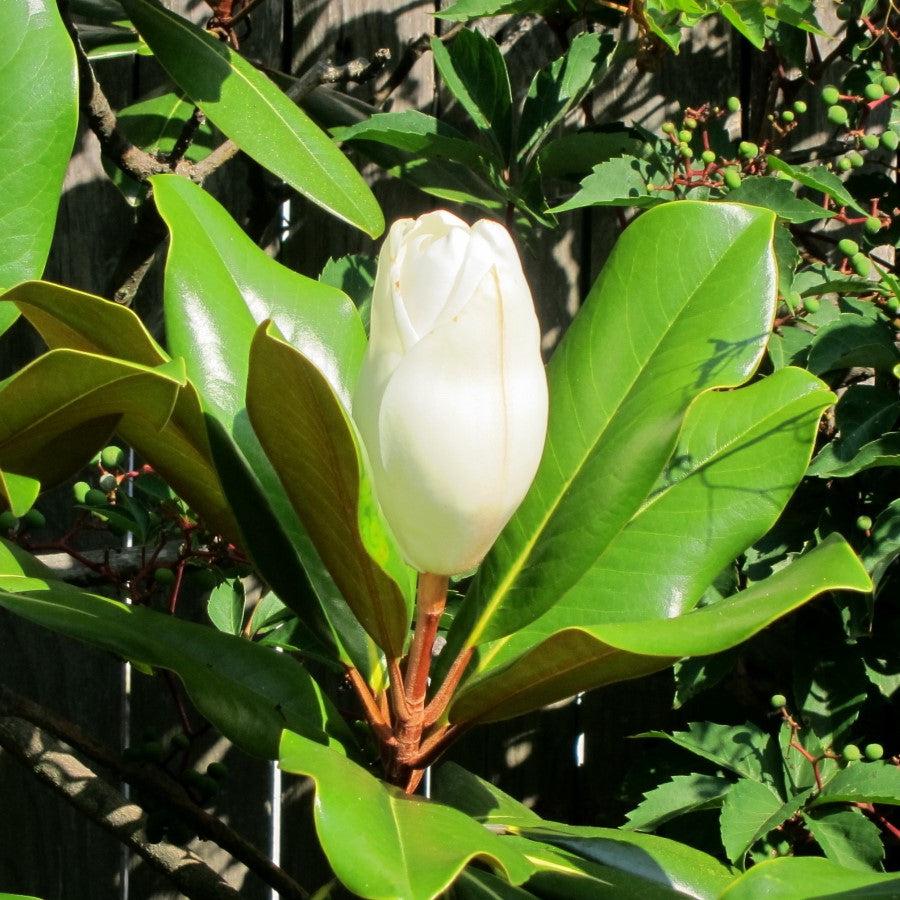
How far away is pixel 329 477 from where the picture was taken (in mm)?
758

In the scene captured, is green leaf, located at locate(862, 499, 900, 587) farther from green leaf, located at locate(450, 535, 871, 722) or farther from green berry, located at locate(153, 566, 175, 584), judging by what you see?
green berry, located at locate(153, 566, 175, 584)

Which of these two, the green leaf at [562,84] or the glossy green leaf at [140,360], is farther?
the green leaf at [562,84]

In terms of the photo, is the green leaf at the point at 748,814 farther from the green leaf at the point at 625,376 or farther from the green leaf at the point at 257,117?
the green leaf at the point at 257,117

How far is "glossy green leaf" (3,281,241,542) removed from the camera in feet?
2.67

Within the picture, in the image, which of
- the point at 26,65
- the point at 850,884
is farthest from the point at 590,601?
the point at 26,65

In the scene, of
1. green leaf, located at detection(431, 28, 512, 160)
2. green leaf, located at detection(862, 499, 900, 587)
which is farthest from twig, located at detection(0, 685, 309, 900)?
green leaf, located at detection(431, 28, 512, 160)

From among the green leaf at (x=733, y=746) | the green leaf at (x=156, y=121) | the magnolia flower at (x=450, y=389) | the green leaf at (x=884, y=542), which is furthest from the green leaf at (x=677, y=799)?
the green leaf at (x=156, y=121)

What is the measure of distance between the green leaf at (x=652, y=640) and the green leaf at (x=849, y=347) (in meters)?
0.62

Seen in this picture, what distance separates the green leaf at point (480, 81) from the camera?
1.62m

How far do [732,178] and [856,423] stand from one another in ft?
1.01

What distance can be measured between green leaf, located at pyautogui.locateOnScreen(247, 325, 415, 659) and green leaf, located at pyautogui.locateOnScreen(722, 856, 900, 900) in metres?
0.28

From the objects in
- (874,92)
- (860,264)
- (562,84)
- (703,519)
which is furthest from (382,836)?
(562,84)

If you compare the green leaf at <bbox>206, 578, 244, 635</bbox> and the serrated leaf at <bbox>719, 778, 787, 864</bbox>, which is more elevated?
the green leaf at <bbox>206, 578, 244, 635</bbox>

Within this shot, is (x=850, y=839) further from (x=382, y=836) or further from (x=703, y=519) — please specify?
(x=382, y=836)
